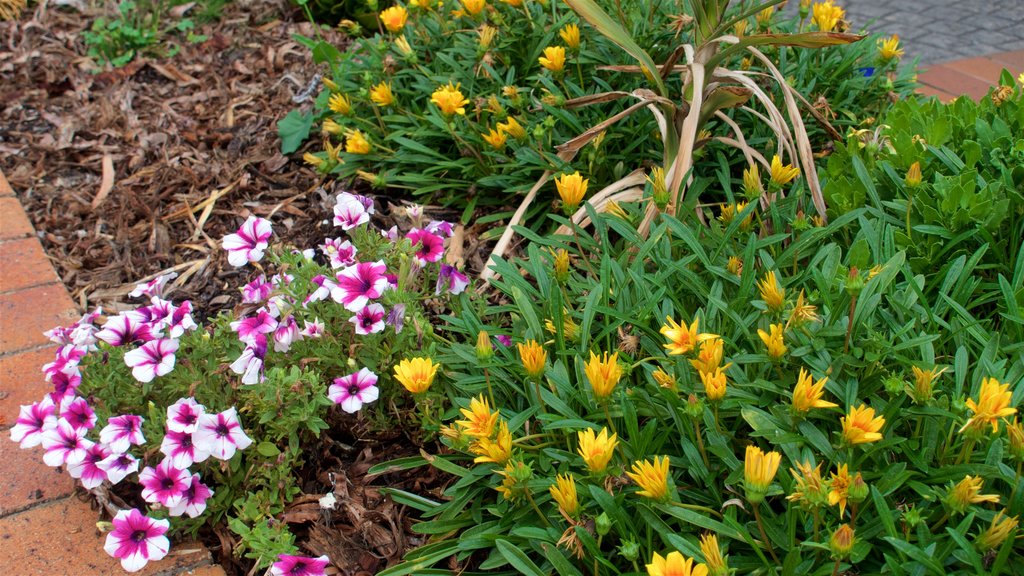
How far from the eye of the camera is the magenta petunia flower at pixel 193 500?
1647 mm

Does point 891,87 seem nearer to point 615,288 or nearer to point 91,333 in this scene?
point 615,288

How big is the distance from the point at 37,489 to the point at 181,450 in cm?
50

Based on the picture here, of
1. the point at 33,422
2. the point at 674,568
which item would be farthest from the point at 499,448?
the point at 33,422

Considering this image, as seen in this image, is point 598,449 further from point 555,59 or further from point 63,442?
point 555,59

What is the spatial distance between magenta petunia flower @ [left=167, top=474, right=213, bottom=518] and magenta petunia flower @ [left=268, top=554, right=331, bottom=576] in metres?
0.21

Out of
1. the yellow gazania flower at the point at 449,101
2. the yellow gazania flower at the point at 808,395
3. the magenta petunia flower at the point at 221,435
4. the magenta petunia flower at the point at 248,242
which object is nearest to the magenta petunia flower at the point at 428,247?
the magenta petunia flower at the point at 248,242

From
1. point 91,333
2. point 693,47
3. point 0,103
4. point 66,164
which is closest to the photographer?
point 91,333

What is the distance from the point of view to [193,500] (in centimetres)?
166

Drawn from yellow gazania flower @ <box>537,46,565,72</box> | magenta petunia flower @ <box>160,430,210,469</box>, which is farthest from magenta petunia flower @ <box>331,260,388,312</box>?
yellow gazania flower @ <box>537,46,565,72</box>

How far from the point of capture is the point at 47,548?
1739mm

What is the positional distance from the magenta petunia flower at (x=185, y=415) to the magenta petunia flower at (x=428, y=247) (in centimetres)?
58

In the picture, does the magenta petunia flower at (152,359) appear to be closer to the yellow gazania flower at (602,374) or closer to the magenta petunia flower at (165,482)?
the magenta petunia flower at (165,482)

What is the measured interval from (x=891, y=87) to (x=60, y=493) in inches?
94.7

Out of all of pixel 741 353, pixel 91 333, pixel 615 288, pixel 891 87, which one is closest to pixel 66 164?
pixel 91 333
